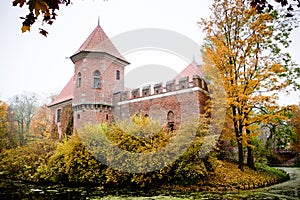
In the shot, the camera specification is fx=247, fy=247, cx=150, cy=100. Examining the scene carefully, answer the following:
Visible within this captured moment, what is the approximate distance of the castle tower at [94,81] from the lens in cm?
1612

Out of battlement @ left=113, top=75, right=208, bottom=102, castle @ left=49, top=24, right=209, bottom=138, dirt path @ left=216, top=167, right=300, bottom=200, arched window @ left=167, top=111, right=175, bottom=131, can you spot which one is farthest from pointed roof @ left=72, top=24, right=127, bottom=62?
dirt path @ left=216, top=167, right=300, bottom=200

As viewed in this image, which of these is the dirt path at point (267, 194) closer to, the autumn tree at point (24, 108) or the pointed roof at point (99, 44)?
the pointed roof at point (99, 44)

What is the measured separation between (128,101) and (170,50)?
4.52 meters

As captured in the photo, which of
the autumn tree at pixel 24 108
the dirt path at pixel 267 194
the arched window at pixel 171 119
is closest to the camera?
the dirt path at pixel 267 194

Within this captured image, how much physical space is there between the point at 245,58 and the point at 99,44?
383 inches

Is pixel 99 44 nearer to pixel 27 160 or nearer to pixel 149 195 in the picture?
pixel 27 160

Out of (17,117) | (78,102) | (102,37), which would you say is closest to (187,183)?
(78,102)

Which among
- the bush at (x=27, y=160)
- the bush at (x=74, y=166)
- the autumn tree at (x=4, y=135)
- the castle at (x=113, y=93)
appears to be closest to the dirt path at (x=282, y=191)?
the castle at (x=113, y=93)

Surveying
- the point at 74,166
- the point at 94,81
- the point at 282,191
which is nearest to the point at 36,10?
the point at 74,166

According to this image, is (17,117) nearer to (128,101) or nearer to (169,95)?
(128,101)

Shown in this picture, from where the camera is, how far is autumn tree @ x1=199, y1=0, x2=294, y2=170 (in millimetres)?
11484

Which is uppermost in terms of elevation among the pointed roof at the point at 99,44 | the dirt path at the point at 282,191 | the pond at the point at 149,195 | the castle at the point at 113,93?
the pointed roof at the point at 99,44

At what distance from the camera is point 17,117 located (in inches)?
1240

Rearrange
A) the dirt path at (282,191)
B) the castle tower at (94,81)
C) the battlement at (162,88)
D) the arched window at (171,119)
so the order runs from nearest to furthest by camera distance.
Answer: the dirt path at (282,191) → the battlement at (162,88) → the arched window at (171,119) → the castle tower at (94,81)
